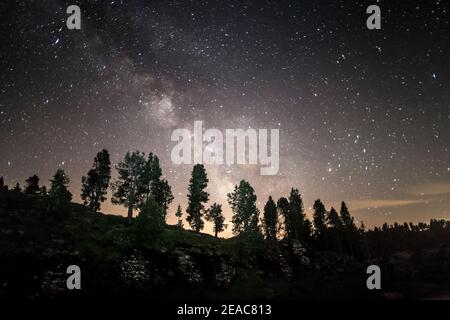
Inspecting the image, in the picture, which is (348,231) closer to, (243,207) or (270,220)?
(270,220)

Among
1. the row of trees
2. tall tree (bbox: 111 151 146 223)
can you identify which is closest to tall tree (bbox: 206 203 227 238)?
the row of trees

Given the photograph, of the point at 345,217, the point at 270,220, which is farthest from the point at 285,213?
the point at 345,217

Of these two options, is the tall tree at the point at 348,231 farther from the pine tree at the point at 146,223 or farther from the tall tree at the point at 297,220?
the pine tree at the point at 146,223

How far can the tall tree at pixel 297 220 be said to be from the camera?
66.2m

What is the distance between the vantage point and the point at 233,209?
53.3 m

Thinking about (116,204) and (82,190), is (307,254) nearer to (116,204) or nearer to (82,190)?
(116,204)

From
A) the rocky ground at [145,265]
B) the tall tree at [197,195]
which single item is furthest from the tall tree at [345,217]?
the tall tree at [197,195]

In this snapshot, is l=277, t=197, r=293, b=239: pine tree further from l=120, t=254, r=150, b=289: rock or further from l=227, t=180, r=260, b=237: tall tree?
l=120, t=254, r=150, b=289: rock

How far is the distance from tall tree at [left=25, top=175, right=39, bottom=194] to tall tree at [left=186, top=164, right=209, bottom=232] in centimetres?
3737

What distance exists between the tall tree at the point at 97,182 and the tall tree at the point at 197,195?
57.9 feet

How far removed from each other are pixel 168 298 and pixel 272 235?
5227cm

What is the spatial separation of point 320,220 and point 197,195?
38042mm

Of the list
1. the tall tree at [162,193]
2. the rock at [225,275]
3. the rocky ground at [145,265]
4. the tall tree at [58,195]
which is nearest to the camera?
the rocky ground at [145,265]
